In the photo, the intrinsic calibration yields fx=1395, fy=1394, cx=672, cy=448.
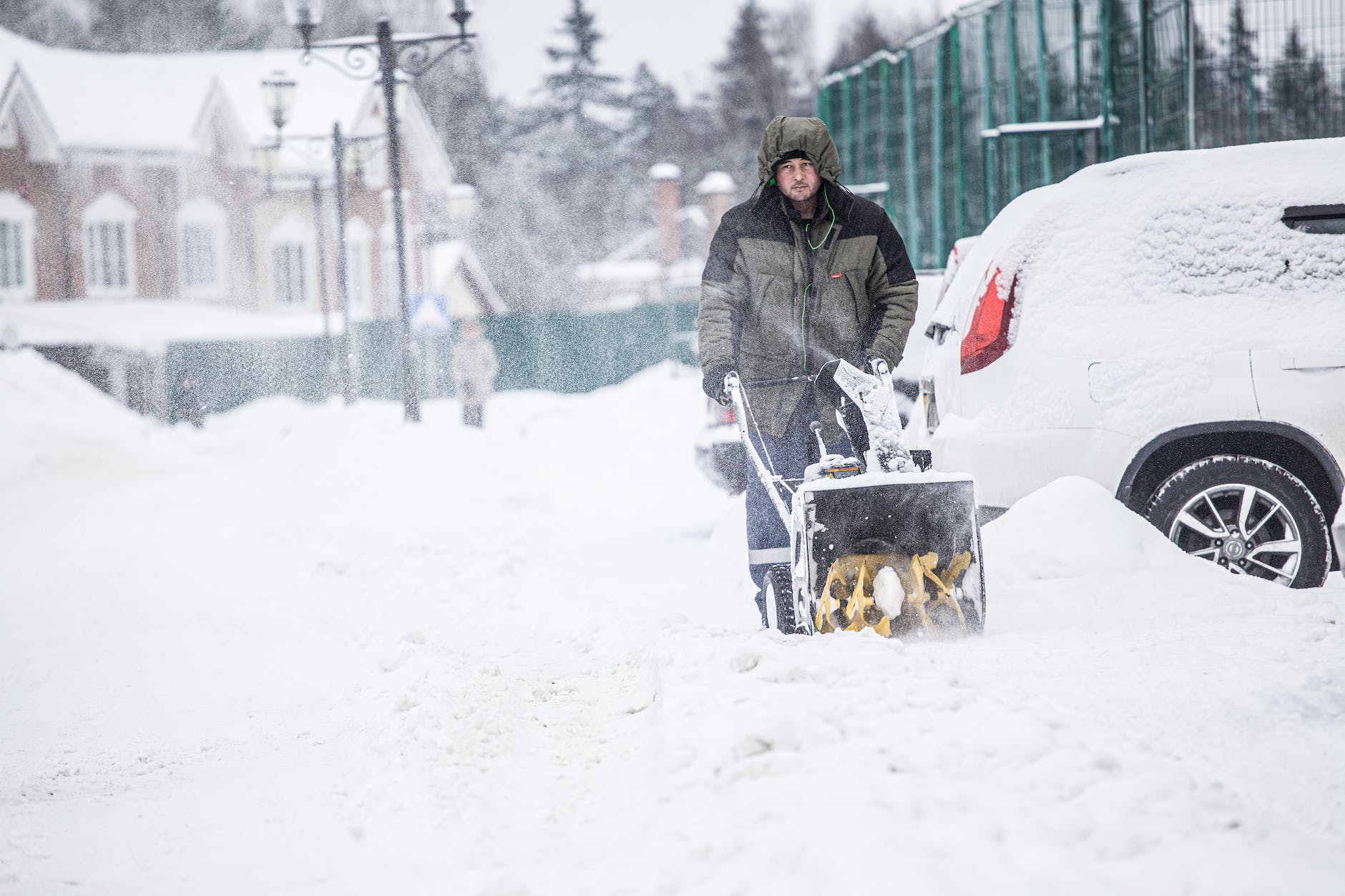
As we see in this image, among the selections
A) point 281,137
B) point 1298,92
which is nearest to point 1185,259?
point 1298,92

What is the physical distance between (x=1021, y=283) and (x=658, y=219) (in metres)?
42.9

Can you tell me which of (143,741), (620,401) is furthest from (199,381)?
(143,741)

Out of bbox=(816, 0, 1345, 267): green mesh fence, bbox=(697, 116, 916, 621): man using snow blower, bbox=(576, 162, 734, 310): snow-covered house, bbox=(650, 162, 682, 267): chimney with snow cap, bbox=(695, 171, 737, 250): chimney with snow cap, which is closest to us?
bbox=(697, 116, 916, 621): man using snow blower

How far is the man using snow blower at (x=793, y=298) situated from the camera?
5.08 metres

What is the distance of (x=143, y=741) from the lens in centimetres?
476

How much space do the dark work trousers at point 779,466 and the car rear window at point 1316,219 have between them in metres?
2.04

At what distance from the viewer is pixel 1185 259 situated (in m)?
5.54

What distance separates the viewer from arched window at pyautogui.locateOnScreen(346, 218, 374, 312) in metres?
41.1

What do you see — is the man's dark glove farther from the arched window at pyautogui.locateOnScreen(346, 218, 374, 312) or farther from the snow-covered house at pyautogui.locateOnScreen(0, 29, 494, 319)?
the arched window at pyautogui.locateOnScreen(346, 218, 374, 312)

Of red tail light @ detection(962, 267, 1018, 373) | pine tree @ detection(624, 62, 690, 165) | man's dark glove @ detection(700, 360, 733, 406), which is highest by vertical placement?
pine tree @ detection(624, 62, 690, 165)

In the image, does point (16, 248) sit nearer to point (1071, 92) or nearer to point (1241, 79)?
point (1071, 92)

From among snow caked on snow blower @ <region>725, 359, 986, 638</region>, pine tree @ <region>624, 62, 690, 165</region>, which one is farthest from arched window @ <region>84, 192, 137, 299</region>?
snow caked on snow blower @ <region>725, 359, 986, 638</region>

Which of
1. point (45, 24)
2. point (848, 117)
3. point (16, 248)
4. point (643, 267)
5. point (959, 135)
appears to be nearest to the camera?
point (959, 135)

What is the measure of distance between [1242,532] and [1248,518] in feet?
0.19
